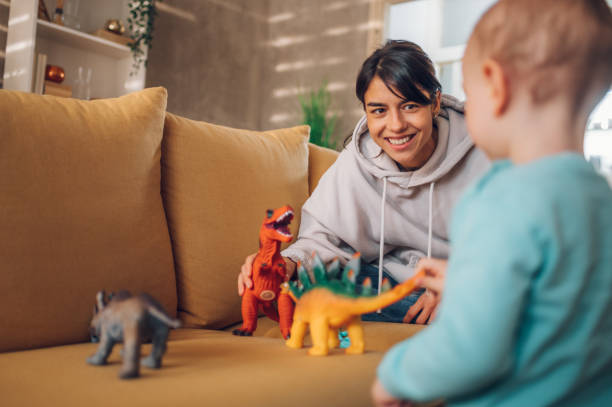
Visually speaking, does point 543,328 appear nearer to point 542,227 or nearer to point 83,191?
point 542,227

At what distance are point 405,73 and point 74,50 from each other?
270 centimetres

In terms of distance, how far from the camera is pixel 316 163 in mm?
1903

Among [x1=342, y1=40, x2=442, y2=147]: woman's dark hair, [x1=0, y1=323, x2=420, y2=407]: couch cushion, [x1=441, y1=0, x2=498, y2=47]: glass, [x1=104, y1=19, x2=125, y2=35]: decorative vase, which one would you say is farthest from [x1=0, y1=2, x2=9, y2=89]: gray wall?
[x1=441, y1=0, x2=498, y2=47]: glass

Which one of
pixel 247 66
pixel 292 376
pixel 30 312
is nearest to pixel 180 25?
pixel 247 66

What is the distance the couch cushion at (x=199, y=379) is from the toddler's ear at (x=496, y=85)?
494 mm

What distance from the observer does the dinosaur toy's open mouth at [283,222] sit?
102 cm

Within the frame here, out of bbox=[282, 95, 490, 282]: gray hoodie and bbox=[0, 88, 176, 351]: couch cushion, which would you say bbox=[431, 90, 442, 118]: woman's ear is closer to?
bbox=[282, 95, 490, 282]: gray hoodie

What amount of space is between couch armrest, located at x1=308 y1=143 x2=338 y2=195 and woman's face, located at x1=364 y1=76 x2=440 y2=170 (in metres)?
0.40

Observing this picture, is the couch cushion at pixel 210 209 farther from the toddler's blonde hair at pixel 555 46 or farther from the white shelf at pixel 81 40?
the white shelf at pixel 81 40

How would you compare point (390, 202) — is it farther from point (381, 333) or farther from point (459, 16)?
point (459, 16)

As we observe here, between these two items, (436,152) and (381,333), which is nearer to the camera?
(381,333)

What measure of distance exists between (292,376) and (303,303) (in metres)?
0.17

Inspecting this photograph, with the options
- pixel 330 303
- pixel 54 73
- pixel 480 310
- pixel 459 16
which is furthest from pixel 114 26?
pixel 480 310

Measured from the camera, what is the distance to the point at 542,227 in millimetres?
528
